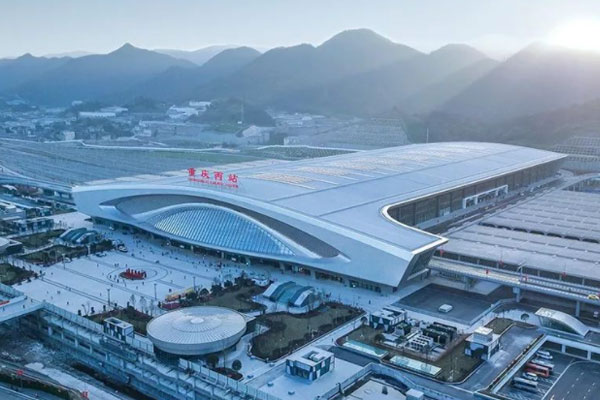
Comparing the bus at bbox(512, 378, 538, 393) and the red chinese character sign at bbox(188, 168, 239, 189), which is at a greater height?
the red chinese character sign at bbox(188, 168, 239, 189)

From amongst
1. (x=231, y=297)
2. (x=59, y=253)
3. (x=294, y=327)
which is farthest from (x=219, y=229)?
(x=294, y=327)

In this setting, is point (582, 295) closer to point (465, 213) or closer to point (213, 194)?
point (465, 213)

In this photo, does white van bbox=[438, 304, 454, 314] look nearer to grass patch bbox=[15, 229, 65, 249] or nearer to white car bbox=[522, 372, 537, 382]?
white car bbox=[522, 372, 537, 382]

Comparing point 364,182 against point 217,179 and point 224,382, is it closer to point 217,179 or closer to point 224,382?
point 217,179

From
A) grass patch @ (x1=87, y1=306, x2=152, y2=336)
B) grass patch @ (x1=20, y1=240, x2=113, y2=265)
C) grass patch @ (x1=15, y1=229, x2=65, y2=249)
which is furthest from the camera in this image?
grass patch @ (x1=15, y1=229, x2=65, y2=249)

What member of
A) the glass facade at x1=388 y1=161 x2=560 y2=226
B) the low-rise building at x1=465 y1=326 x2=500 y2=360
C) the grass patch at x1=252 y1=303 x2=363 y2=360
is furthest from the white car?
the glass facade at x1=388 y1=161 x2=560 y2=226

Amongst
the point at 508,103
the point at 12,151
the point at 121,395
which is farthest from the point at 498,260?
the point at 508,103
